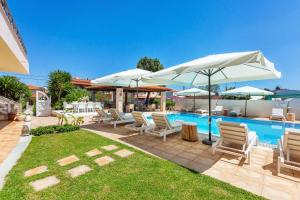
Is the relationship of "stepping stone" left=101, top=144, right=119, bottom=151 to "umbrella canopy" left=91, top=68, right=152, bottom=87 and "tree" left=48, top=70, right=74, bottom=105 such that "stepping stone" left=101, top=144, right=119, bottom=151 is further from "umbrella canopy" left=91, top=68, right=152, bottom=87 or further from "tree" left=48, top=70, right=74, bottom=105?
"tree" left=48, top=70, right=74, bottom=105

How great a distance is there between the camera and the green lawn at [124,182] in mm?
2715

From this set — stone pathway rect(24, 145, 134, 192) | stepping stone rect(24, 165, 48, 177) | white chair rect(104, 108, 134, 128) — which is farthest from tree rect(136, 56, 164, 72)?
stepping stone rect(24, 165, 48, 177)

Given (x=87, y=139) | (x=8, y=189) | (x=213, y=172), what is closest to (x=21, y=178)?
(x=8, y=189)

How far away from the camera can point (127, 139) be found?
20.8 feet

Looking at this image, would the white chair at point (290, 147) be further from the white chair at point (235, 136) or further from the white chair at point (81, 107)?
the white chair at point (81, 107)

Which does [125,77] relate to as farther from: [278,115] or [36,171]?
[278,115]

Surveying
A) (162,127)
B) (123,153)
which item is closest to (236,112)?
(162,127)

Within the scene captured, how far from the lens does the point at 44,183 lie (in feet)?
10.0

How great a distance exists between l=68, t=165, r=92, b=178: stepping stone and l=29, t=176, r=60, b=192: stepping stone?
0.32m

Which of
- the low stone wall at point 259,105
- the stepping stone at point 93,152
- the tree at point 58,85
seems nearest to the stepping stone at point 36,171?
the stepping stone at point 93,152

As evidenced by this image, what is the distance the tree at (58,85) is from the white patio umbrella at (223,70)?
11.8 metres

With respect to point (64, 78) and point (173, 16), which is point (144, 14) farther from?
point (64, 78)

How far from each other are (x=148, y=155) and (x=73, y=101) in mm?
12030

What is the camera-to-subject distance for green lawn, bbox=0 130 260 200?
271 centimetres
